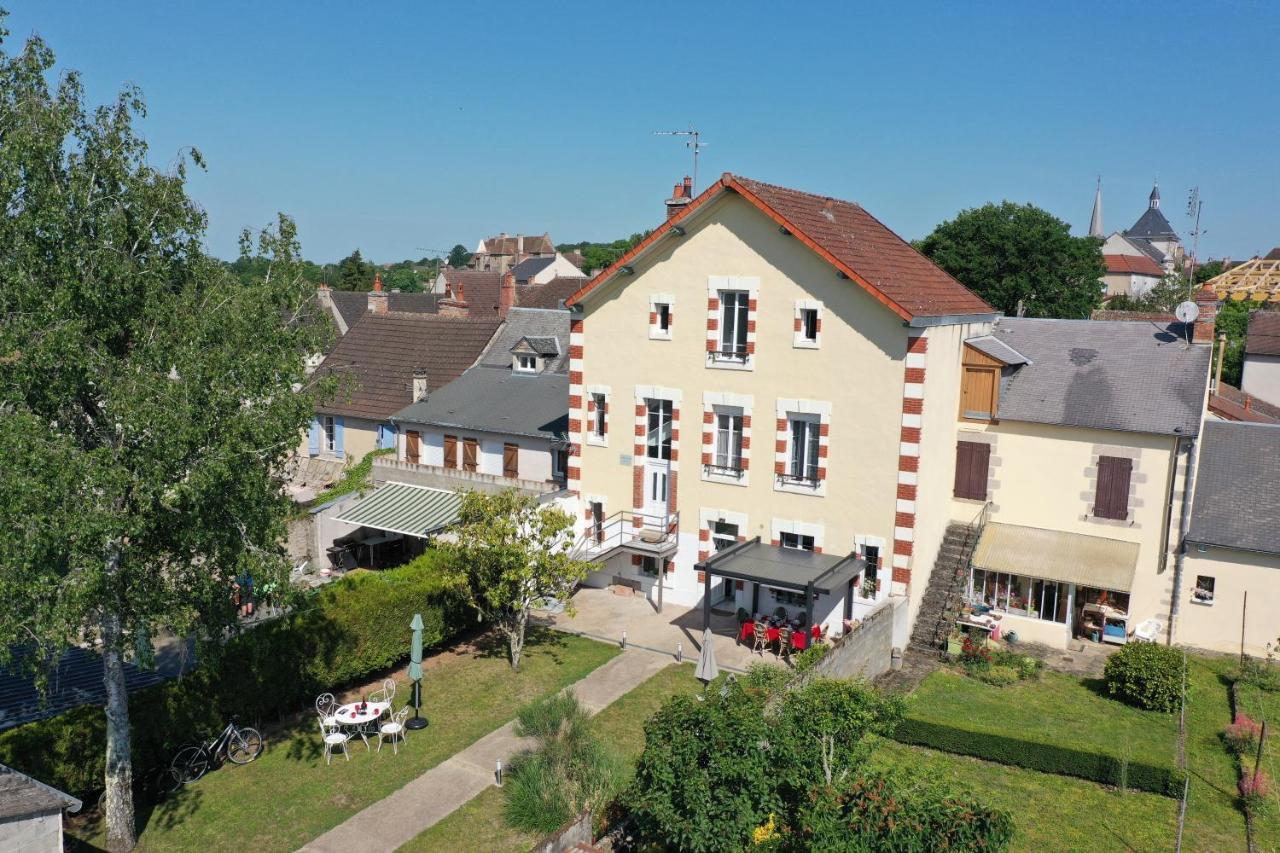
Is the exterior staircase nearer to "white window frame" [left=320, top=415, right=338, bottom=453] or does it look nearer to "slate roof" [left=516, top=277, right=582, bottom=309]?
"white window frame" [left=320, top=415, right=338, bottom=453]

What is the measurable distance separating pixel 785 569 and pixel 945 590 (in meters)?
5.18

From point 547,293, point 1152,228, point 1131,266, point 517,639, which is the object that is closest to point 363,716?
point 517,639

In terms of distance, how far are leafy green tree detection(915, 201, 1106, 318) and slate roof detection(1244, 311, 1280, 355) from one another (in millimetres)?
10696

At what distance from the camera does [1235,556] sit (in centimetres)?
2405

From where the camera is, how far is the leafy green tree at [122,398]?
12.1 m

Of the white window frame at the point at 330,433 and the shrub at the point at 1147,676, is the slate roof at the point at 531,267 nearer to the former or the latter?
the white window frame at the point at 330,433

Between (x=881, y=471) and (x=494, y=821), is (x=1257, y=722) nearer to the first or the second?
(x=881, y=471)

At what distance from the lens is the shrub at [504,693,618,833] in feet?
50.2

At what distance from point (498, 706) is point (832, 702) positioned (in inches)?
341

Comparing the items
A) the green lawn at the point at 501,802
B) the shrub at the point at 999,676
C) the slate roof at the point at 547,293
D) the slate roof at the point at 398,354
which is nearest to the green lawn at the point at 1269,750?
the shrub at the point at 999,676

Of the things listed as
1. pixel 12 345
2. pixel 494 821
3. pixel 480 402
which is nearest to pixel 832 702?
pixel 494 821

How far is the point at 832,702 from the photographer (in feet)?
46.8

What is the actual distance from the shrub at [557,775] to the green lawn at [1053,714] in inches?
285

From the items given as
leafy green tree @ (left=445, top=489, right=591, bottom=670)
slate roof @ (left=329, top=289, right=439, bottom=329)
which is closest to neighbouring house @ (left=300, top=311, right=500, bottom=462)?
leafy green tree @ (left=445, top=489, right=591, bottom=670)
